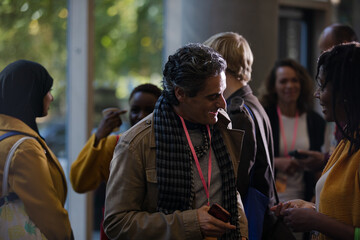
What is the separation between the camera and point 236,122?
A: 3.00 m

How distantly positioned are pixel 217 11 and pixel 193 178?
114 inches

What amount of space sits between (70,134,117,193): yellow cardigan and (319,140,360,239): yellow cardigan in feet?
5.18

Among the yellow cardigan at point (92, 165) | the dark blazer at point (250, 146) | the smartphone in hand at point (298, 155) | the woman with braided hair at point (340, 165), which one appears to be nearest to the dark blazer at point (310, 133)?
the smartphone in hand at point (298, 155)

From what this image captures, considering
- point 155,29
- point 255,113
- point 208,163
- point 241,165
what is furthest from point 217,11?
point 208,163

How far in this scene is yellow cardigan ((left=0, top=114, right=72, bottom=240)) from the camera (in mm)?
2520

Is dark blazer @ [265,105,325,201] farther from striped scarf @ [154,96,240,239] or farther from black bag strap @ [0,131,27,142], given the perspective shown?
black bag strap @ [0,131,27,142]

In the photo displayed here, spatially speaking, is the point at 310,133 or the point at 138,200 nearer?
the point at 138,200

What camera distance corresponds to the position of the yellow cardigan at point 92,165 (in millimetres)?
3332

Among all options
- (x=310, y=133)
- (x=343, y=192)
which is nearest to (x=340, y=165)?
(x=343, y=192)

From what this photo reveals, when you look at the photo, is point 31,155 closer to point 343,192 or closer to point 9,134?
point 9,134

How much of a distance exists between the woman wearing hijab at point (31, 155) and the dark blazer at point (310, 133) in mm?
2172

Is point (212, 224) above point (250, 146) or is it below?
below

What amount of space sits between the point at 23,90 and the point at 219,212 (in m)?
1.31

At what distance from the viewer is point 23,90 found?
2715 mm
